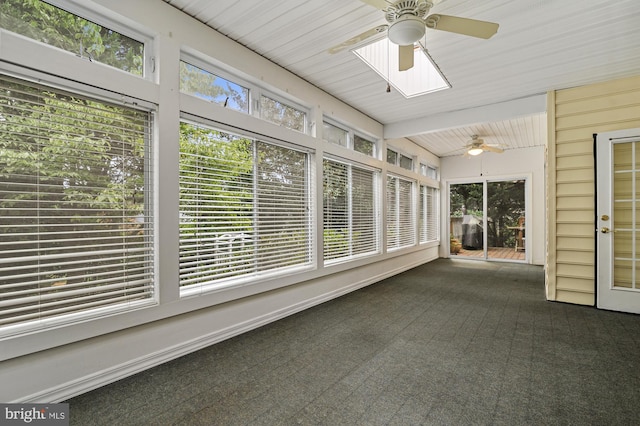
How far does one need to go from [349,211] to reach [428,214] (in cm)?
379

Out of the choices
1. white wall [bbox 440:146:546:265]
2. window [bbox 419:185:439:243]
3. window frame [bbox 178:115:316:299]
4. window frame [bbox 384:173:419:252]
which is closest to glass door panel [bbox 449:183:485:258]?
white wall [bbox 440:146:546:265]

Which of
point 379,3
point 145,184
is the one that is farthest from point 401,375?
point 379,3

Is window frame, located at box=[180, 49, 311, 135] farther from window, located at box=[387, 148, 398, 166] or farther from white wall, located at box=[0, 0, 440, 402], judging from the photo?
window, located at box=[387, 148, 398, 166]

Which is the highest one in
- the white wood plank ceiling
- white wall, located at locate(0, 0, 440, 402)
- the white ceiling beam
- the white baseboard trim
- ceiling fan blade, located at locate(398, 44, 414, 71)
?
the white wood plank ceiling

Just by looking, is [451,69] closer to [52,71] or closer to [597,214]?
[597,214]

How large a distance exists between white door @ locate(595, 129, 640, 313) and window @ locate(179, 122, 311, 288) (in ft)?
11.7

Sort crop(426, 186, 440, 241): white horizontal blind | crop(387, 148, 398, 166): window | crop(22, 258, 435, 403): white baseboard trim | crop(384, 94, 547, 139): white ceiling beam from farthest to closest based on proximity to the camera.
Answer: crop(426, 186, 440, 241): white horizontal blind
crop(387, 148, 398, 166): window
crop(384, 94, 547, 139): white ceiling beam
crop(22, 258, 435, 403): white baseboard trim

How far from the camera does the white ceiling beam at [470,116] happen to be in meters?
3.93

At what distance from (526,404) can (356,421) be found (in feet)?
3.42

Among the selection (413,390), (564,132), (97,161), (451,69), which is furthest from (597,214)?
(97,161)

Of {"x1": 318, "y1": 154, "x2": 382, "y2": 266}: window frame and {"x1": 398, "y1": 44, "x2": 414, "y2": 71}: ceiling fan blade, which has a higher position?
{"x1": 398, "y1": 44, "x2": 414, "y2": 71}: ceiling fan blade

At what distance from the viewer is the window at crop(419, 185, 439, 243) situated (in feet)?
23.1

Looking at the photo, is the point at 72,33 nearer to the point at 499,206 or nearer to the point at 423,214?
the point at 423,214

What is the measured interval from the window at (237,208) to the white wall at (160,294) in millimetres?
140
